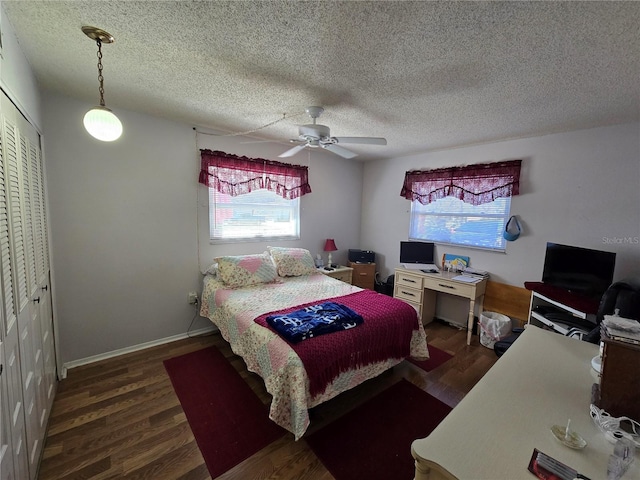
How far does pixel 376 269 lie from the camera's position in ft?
14.5

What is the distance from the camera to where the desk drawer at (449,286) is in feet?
9.70

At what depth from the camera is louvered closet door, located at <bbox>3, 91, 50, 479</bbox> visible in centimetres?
129

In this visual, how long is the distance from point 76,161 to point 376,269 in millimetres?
3883

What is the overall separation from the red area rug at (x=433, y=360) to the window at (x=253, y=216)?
7.11ft

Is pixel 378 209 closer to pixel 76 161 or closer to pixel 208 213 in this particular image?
pixel 208 213

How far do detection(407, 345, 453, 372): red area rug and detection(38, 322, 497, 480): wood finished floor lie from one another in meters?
0.06

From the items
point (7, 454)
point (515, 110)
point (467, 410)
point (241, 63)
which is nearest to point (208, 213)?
point (241, 63)

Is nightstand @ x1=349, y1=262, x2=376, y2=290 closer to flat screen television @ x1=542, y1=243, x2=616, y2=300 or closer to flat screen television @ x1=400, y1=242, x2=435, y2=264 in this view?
flat screen television @ x1=400, y1=242, x2=435, y2=264

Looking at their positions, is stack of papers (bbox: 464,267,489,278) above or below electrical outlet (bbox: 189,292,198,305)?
above

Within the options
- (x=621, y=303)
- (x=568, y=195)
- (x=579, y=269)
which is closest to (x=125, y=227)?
(x=621, y=303)

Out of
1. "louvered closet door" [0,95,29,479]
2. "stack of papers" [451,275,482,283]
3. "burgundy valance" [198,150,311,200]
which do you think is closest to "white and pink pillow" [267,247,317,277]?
"burgundy valance" [198,150,311,200]

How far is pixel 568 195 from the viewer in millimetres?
2648

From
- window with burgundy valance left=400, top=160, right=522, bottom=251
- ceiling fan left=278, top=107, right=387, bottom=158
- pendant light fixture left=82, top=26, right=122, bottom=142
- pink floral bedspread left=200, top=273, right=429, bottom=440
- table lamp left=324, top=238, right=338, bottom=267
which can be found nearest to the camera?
pendant light fixture left=82, top=26, right=122, bottom=142

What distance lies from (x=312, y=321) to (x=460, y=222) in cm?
256
